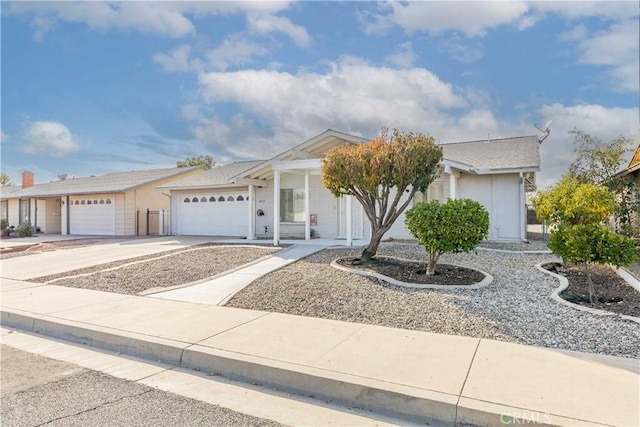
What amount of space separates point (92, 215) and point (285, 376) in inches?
1012

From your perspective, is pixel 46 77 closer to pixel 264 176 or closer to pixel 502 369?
pixel 264 176

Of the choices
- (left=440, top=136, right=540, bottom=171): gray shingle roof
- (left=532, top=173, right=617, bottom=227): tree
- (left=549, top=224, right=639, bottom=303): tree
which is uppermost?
(left=440, top=136, right=540, bottom=171): gray shingle roof

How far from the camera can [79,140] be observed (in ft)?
71.4

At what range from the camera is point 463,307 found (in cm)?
616

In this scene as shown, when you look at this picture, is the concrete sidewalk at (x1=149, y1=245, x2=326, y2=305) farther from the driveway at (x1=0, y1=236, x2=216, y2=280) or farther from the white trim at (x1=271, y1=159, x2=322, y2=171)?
the driveway at (x1=0, y1=236, x2=216, y2=280)

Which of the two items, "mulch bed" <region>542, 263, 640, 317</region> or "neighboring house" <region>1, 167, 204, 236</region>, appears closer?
"mulch bed" <region>542, 263, 640, 317</region>

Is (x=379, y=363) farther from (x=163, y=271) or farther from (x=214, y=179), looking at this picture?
(x=214, y=179)

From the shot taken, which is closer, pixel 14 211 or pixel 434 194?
pixel 434 194

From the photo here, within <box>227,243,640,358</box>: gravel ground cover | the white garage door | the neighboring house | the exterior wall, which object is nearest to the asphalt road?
<box>227,243,640,358</box>: gravel ground cover

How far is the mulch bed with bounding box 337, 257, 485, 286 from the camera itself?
7848 mm

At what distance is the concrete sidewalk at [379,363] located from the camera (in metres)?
3.26

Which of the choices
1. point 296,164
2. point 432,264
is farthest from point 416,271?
point 296,164

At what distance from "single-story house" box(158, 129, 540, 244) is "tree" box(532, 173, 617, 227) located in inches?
140

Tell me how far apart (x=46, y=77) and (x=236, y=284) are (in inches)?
464
